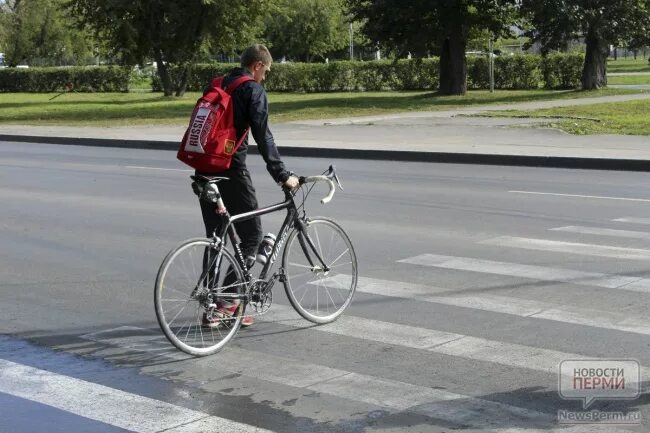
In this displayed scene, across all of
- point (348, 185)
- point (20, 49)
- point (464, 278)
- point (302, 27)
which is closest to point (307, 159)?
point (348, 185)

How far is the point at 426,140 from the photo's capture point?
73.2 ft

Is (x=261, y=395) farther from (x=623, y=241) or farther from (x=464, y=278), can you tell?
(x=623, y=241)

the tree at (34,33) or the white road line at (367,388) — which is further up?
the tree at (34,33)

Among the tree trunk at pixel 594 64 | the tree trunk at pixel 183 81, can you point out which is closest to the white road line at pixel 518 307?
the tree trunk at pixel 594 64

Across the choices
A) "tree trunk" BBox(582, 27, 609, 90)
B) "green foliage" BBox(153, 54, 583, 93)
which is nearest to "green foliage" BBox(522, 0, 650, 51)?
"tree trunk" BBox(582, 27, 609, 90)

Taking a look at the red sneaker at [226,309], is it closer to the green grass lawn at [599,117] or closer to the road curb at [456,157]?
the road curb at [456,157]

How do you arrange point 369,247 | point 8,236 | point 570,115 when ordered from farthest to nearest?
point 570,115
point 8,236
point 369,247

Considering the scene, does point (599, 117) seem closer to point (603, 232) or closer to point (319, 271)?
point (603, 232)

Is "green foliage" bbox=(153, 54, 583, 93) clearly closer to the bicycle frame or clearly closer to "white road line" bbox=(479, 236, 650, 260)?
"white road line" bbox=(479, 236, 650, 260)

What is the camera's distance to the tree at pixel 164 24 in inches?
1807

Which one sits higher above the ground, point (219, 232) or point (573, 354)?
point (219, 232)

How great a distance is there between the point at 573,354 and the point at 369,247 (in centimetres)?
390

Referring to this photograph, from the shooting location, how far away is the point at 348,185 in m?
15.4

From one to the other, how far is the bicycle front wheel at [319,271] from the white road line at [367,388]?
0.67 metres
